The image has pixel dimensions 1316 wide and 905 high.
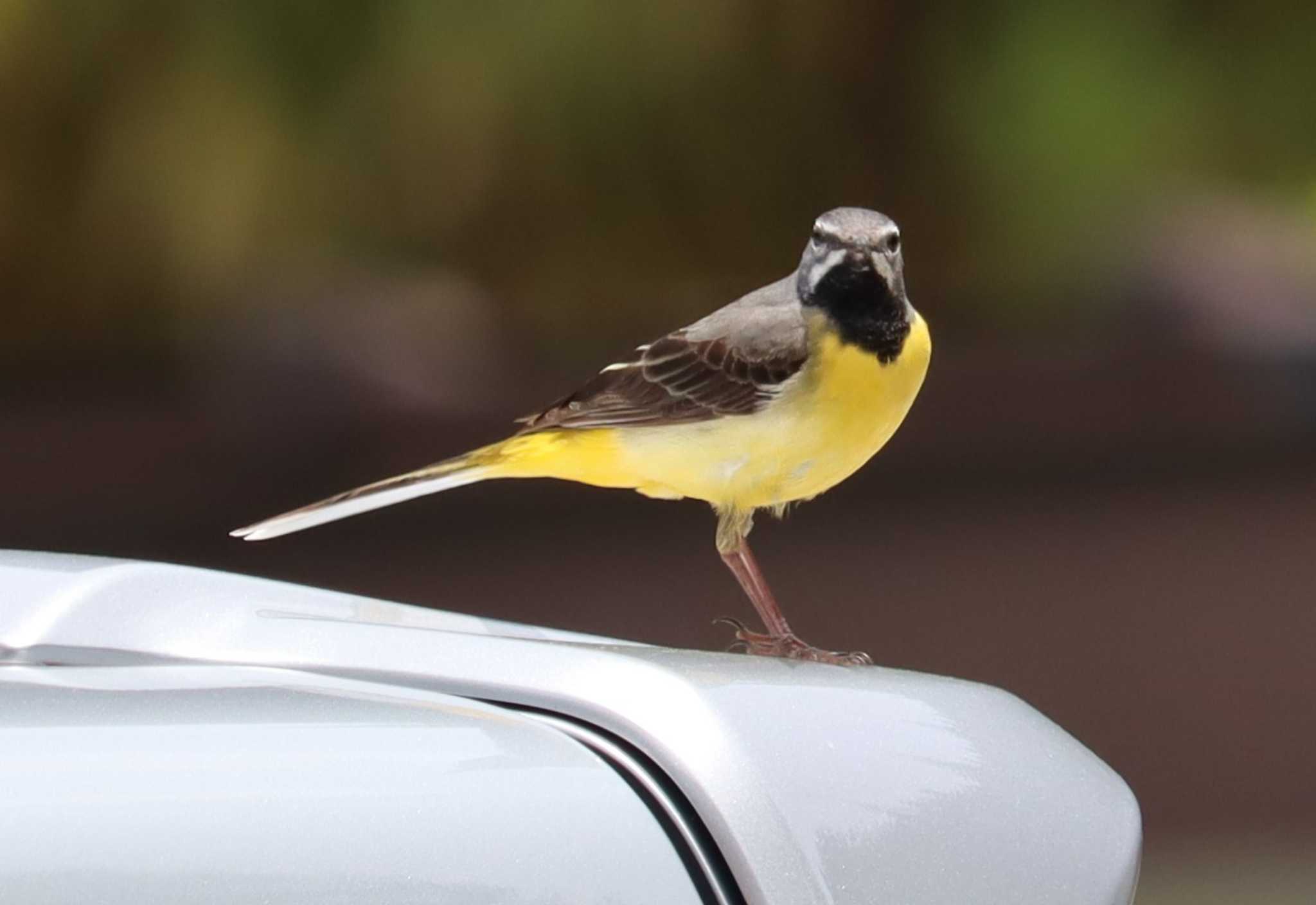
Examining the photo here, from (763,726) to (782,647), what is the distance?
3.46 ft

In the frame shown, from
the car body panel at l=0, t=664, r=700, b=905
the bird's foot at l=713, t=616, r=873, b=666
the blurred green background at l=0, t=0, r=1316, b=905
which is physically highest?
the blurred green background at l=0, t=0, r=1316, b=905

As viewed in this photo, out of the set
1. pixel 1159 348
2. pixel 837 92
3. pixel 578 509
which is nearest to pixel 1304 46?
pixel 1159 348

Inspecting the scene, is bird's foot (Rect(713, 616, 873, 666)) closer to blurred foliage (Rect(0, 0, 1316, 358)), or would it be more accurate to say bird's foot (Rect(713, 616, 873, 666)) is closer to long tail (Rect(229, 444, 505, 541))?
long tail (Rect(229, 444, 505, 541))

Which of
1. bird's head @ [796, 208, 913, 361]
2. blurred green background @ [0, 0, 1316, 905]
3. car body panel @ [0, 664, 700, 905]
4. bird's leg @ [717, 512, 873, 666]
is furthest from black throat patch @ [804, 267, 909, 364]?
blurred green background @ [0, 0, 1316, 905]

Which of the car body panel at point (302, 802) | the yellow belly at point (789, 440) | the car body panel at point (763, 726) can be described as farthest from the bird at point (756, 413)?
the car body panel at point (302, 802)

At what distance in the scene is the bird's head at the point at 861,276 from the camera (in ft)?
7.60

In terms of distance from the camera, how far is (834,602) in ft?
23.6

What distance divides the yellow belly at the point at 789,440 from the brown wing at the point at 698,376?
0.7 inches

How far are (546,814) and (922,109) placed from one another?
6683mm

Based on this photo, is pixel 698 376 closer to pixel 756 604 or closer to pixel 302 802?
pixel 756 604

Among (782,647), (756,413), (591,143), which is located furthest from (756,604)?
(591,143)

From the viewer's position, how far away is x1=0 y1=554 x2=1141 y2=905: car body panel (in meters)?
1.21

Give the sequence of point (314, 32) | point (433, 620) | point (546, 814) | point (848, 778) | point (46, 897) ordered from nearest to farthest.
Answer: point (46, 897) < point (546, 814) < point (848, 778) < point (433, 620) < point (314, 32)

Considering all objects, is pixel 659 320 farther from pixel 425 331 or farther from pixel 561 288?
pixel 425 331
